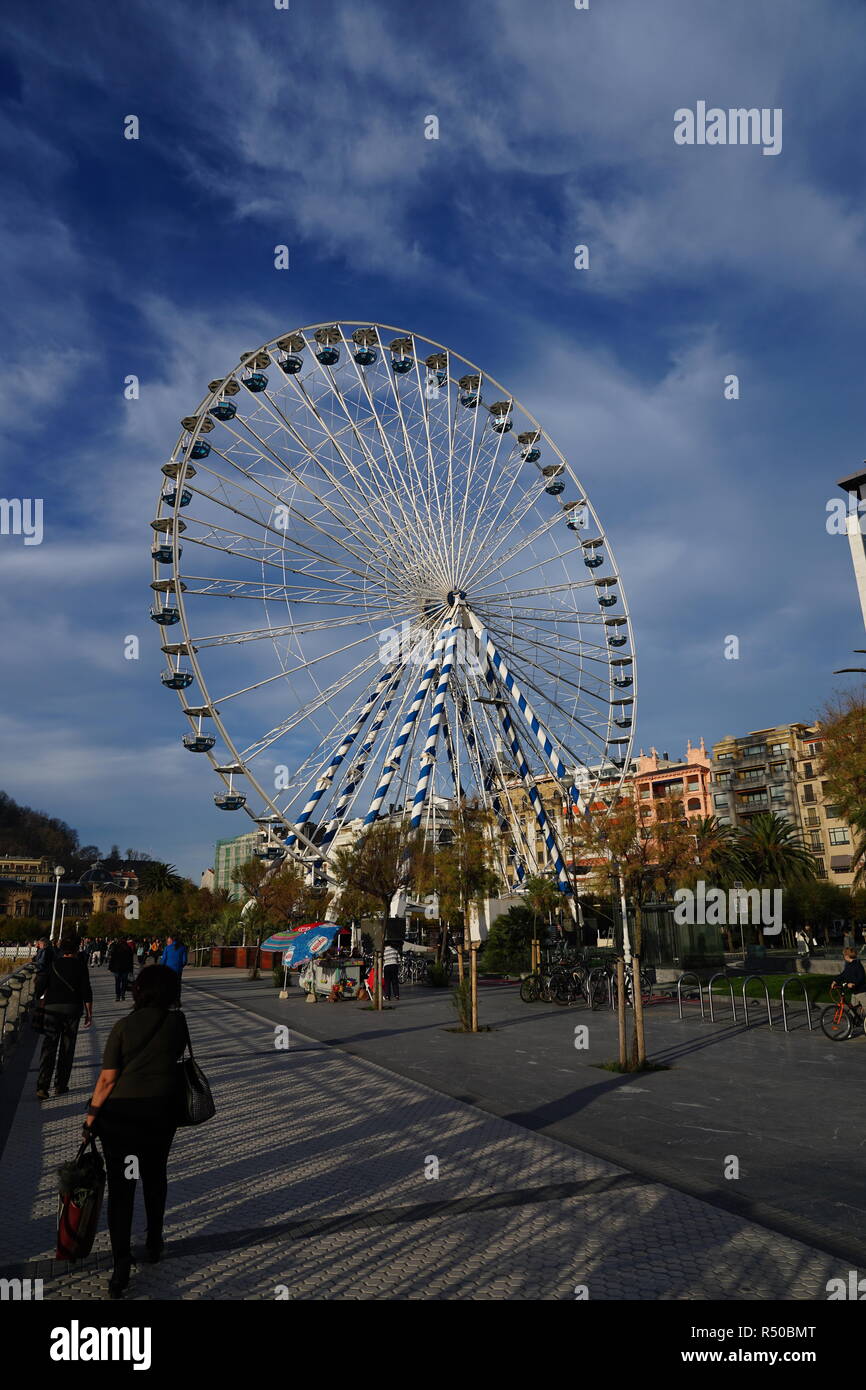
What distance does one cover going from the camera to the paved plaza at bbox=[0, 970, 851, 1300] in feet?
17.0

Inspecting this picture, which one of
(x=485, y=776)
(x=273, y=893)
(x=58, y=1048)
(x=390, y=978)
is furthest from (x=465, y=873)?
(x=273, y=893)

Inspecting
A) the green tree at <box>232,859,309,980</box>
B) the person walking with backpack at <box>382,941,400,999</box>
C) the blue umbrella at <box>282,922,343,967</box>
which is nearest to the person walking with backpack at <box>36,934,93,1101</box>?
the blue umbrella at <box>282,922,343,967</box>

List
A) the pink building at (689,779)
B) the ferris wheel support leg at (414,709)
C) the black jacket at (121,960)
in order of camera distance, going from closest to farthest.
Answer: the black jacket at (121,960) → the ferris wheel support leg at (414,709) → the pink building at (689,779)

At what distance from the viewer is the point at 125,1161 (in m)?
5.25

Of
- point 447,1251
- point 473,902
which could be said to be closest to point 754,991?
point 473,902

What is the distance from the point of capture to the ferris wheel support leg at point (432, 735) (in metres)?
31.5

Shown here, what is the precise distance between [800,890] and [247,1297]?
54.8m

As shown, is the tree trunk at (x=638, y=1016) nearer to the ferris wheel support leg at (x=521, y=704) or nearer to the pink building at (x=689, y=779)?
the ferris wheel support leg at (x=521, y=704)

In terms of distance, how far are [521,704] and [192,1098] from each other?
28977mm

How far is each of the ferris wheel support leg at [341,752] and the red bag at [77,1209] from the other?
1108 inches

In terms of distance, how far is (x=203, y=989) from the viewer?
106 ft

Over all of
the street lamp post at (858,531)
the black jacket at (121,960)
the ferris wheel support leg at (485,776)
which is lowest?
the black jacket at (121,960)

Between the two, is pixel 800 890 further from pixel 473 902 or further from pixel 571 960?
pixel 473 902

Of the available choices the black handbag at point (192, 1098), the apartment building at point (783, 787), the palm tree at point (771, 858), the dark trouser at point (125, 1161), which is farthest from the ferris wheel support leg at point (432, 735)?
the apartment building at point (783, 787)
